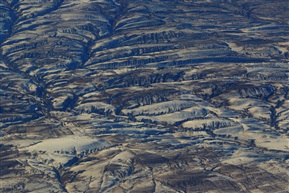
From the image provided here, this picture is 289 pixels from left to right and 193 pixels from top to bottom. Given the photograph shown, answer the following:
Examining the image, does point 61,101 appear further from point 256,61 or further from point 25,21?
point 25,21

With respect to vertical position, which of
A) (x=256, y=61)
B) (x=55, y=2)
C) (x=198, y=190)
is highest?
(x=55, y=2)

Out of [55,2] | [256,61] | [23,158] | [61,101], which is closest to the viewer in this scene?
[23,158]

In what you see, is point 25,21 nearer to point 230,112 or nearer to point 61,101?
point 61,101

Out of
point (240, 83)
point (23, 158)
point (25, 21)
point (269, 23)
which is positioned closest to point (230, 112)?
point (240, 83)

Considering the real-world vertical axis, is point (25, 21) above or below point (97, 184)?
above

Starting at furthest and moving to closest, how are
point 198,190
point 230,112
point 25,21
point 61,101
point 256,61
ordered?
1. point 25,21
2. point 256,61
3. point 61,101
4. point 230,112
5. point 198,190

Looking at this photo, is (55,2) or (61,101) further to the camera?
(55,2)

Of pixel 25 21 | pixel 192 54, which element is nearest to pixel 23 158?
pixel 192 54
